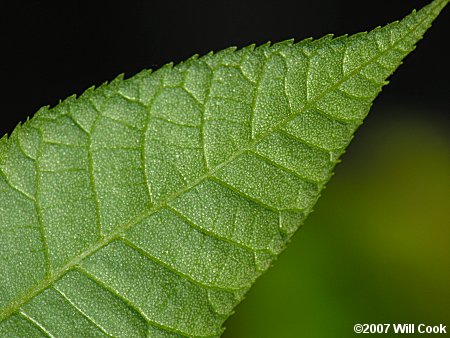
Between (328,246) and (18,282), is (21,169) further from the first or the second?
(328,246)

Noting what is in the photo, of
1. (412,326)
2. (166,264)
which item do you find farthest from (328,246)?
(166,264)

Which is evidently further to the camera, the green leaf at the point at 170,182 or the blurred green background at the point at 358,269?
the blurred green background at the point at 358,269

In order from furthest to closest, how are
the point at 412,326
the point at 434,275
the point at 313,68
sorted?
the point at 434,275 → the point at 412,326 → the point at 313,68

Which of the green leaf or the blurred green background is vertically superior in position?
the green leaf

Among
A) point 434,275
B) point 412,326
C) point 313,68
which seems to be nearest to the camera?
point 313,68

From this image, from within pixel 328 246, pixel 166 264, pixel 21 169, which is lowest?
pixel 328 246

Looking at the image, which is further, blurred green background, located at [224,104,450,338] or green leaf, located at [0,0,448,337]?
blurred green background, located at [224,104,450,338]

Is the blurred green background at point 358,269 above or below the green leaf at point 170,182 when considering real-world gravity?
below

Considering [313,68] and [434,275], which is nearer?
[313,68]
